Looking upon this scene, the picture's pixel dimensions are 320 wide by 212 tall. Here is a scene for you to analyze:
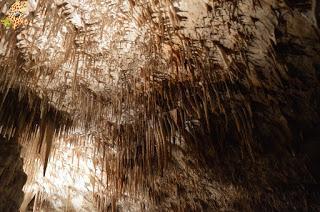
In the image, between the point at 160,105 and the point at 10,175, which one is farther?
the point at 10,175

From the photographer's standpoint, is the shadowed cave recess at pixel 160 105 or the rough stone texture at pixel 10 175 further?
the rough stone texture at pixel 10 175

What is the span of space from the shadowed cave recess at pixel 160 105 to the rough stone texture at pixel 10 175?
1cm

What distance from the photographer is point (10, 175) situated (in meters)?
3.33

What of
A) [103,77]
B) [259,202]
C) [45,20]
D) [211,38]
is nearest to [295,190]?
[259,202]

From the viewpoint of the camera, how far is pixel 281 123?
3.26 metres

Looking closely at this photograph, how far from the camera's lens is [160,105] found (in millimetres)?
3182

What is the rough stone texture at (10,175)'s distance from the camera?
3.22m

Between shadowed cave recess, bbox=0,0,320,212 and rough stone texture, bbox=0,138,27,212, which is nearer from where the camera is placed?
shadowed cave recess, bbox=0,0,320,212

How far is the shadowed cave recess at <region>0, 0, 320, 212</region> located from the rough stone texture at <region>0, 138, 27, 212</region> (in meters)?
0.01

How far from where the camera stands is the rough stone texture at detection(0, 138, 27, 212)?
322 centimetres

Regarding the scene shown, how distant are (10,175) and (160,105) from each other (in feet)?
6.44

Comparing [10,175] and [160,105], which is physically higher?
[160,105]

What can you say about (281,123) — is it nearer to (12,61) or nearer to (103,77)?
(103,77)

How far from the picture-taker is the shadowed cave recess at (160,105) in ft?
7.93
